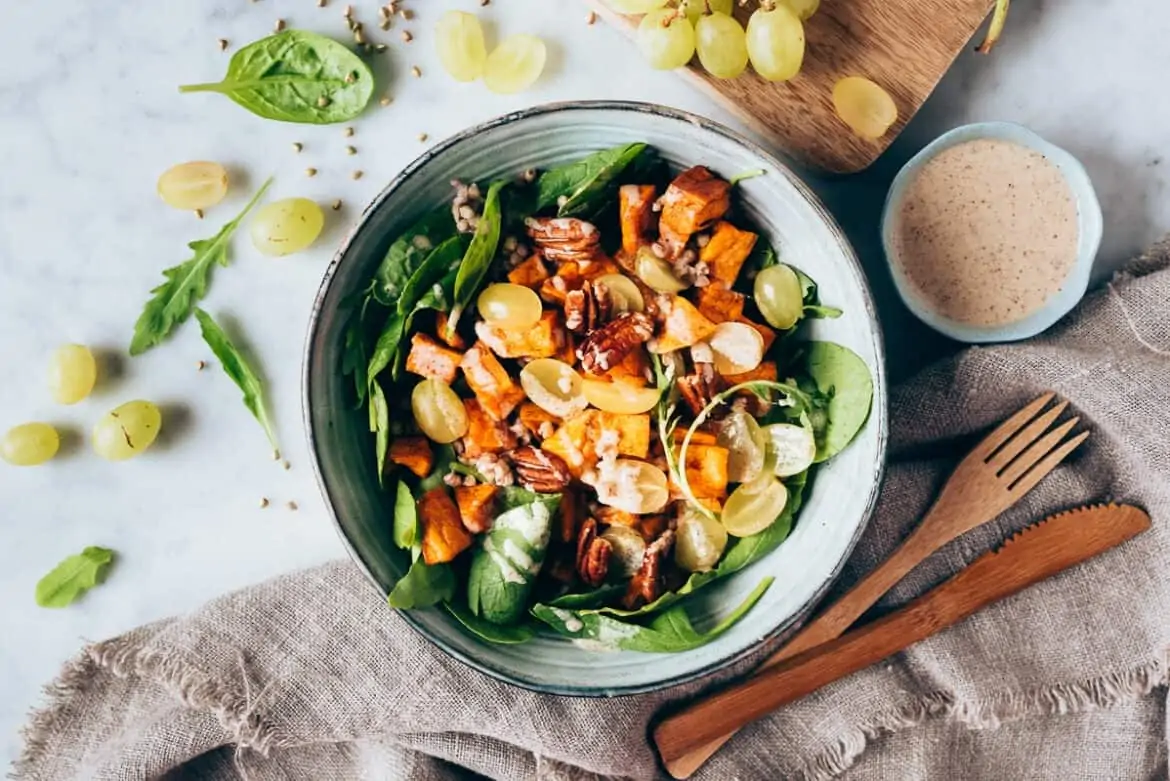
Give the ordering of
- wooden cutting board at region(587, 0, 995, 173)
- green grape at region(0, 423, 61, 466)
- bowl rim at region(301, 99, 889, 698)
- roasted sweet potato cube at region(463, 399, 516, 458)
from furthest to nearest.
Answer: green grape at region(0, 423, 61, 466)
wooden cutting board at region(587, 0, 995, 173)
roasted sweet potato cube at region(463, 399, 516, 458)
bowl rim at region(301, 99, 889, 698)

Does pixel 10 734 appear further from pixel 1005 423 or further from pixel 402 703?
pixel 1005 423

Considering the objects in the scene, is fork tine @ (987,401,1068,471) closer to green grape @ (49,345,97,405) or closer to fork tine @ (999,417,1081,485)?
fork tine @ (999,417,1081,485)

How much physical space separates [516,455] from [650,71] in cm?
54

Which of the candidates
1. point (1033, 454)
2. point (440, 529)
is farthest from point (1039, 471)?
point (440, 529)

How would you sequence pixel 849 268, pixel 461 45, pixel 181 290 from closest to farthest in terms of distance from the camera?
1. pixel 849 268
2. pixel 461 45
3. pixel 181 290

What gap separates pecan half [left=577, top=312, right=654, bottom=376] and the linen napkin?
38cm

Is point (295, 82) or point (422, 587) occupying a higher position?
point (295, 82)

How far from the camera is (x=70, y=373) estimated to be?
1.41 meters

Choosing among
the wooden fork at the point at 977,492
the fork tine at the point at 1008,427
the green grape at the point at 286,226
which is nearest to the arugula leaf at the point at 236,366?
the green grape at the point at 286,226

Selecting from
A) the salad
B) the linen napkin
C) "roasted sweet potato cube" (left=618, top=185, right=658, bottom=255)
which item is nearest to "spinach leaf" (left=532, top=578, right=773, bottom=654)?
the salad

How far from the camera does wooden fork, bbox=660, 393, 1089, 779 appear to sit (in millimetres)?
1332

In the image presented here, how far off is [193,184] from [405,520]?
0.55m

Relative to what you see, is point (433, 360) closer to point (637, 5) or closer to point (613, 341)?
point (613, 341)

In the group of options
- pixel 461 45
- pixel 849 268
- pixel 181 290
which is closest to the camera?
pixel 849 268
